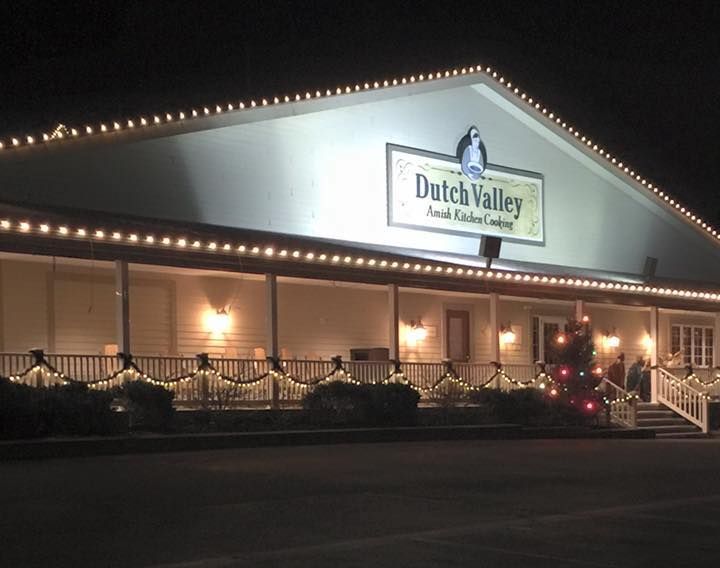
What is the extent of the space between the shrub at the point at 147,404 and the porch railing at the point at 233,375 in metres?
0.51

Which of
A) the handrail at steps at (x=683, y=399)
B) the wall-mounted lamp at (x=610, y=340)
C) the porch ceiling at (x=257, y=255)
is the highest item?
the porch ceiling at (x=257, y=255)

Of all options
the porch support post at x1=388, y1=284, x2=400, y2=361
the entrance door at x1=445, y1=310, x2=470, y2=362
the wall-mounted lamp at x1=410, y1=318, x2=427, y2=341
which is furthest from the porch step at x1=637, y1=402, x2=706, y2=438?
the porch support post at x1=388, y1=284, x2=400, y2=361

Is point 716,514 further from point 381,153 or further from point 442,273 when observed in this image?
point 381,153

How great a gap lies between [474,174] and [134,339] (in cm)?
975

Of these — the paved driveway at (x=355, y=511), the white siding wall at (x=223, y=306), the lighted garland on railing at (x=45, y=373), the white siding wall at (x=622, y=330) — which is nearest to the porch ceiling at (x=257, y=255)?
the lighted garland on railing at (x=45, y=373)

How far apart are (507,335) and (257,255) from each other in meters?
10.7

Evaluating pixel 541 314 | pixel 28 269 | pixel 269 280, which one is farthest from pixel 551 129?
pixel 28 269

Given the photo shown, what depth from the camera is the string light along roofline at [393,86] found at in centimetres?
1755

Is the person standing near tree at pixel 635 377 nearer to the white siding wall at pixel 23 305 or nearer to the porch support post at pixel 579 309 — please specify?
the porch support post at pixel 579 309

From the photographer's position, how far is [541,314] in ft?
94.5

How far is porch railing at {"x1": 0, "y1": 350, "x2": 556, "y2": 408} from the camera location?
1677 centimetres

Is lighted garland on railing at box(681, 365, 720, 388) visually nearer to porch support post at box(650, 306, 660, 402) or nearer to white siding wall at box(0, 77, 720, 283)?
porch support post at box(650, 306, 660, 402)

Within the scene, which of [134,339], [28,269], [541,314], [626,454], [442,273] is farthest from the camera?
[541,314]

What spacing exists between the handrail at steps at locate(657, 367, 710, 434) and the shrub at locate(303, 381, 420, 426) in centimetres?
944
